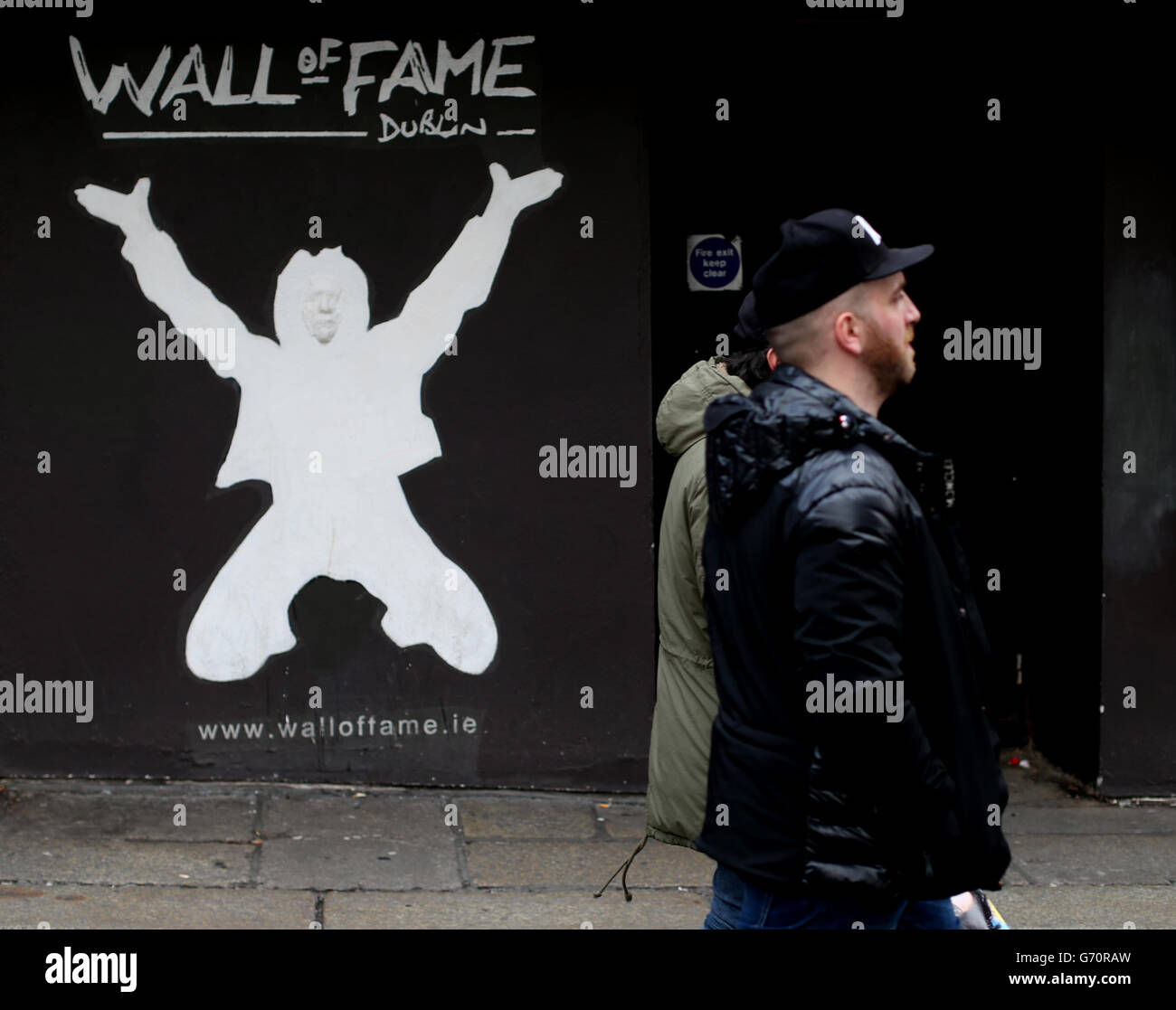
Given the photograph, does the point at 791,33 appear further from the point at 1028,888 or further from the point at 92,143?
the point at 1028,888

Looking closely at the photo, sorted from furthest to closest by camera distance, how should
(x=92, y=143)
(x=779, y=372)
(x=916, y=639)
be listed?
1. (x=92, y=143)
2. (x=779, y=372)
3. (x=916, y=639)

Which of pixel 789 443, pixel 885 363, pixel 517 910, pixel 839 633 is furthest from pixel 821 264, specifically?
pixel 517 910

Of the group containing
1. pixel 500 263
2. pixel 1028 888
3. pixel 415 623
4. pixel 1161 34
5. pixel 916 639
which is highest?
pixel 1161 34

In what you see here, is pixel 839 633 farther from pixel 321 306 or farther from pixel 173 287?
pixel 173 287

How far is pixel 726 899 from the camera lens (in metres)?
3.00

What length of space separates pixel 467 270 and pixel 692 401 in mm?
2641

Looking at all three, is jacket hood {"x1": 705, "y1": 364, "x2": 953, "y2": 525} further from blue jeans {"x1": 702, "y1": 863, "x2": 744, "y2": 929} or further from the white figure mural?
the white figure mural

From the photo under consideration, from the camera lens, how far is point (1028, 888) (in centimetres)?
573

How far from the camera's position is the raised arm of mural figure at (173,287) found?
640 cm

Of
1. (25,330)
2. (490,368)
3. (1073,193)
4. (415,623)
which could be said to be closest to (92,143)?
(25,330)

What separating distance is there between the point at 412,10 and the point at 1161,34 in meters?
3.19

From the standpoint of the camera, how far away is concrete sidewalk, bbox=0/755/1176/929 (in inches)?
208

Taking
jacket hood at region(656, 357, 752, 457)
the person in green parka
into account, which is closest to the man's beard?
the person in green parka

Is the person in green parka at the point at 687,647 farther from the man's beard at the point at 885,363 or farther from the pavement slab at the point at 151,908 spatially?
the pavement slab at the point at 151,908
